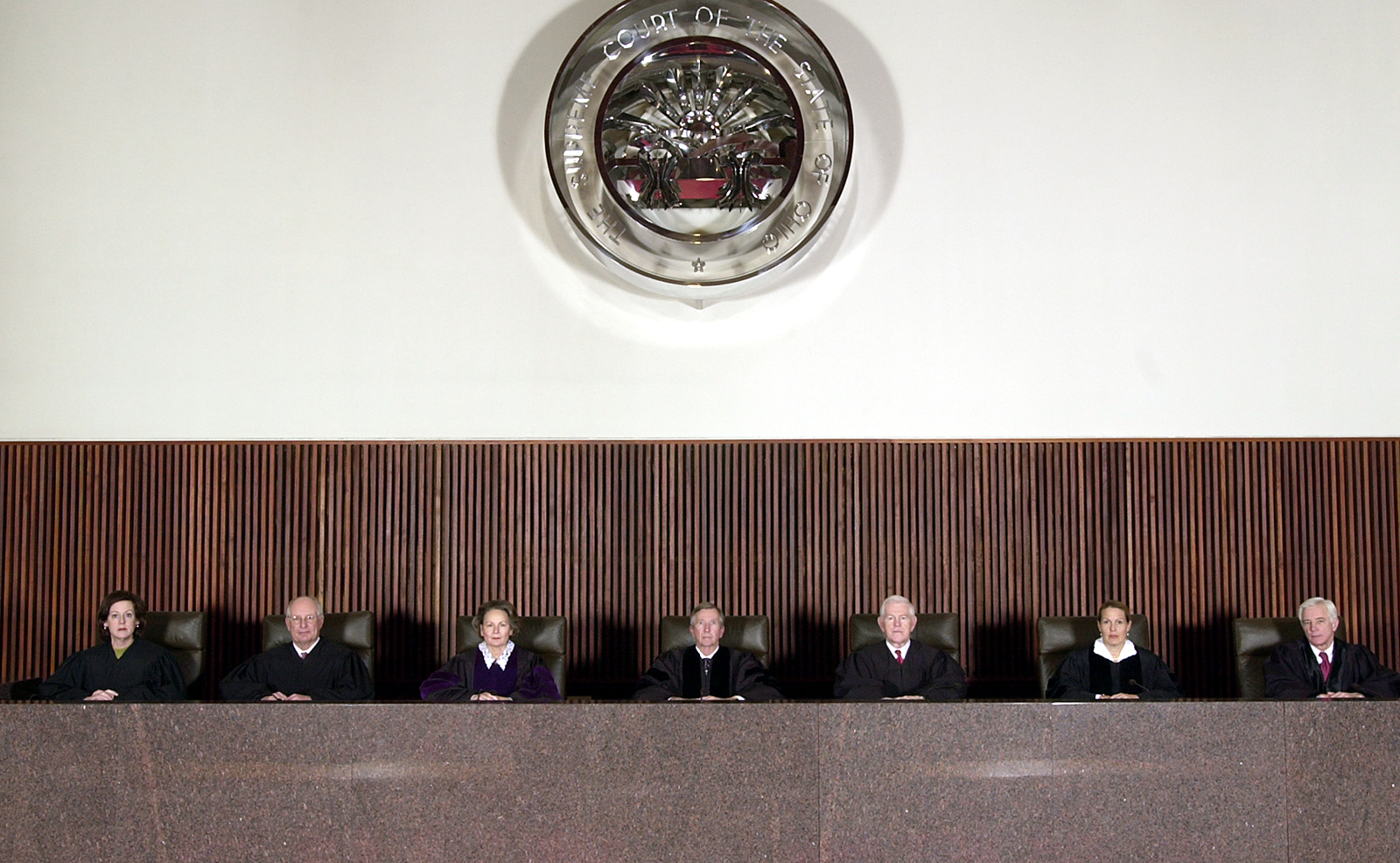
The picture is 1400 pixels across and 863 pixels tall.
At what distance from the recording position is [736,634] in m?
5.13

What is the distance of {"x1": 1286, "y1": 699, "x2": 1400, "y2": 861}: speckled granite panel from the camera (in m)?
3.11

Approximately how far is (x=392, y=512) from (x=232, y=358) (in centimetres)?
106

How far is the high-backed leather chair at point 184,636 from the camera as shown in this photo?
17.0 feet

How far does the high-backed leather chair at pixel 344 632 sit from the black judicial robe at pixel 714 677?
4.35ft

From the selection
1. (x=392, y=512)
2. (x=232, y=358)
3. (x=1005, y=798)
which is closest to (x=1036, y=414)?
(x=1005, y=798)

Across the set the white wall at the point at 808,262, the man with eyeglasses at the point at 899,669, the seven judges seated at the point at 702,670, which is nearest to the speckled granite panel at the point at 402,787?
the seven judges seated at the point at 702,670

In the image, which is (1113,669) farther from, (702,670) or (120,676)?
(120,676)

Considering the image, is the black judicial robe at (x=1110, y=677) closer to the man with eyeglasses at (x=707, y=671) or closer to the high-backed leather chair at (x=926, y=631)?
the high-backed leather chair at (x=926, y=631)

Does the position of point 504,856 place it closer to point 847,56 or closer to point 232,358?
point 232,358

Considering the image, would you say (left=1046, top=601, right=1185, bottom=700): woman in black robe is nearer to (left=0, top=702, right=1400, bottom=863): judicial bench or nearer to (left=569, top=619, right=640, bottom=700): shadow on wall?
(left=0, top=702, right=1400, bottom=863): judicial bench

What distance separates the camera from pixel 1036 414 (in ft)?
18.0

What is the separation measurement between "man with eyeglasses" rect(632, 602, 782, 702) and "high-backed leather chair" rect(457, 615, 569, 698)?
0.51 meters

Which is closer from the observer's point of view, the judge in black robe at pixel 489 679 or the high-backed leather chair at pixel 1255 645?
the judge in black robe at pixel 489 679

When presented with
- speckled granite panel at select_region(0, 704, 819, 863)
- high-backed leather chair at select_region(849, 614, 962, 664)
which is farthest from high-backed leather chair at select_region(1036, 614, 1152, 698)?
speckled granite panel at select_region(0, 704, 819, 863)
